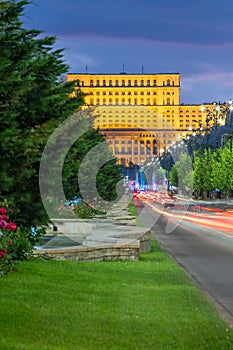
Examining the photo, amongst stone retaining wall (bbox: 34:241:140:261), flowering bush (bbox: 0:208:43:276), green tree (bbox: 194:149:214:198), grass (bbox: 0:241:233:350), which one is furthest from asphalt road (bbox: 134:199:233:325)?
green tree (bbox: 194:149:214:198)

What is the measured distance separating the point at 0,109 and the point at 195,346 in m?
6.45

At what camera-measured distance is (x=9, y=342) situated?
8.13m

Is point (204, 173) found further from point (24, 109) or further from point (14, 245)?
point (24, 109)

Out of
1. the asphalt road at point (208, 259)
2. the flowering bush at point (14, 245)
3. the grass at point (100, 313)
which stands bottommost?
the asphalt road at point (208, 259)

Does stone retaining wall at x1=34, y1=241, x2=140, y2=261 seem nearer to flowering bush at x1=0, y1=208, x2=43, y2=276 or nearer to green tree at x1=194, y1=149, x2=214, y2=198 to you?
flowering bush at x1=0, y1=208, x2=43, y2=276

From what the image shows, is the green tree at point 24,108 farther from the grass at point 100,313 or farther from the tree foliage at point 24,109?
the grass at point 100,313

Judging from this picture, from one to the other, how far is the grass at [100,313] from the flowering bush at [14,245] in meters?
0.33

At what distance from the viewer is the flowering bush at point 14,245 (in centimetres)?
1355

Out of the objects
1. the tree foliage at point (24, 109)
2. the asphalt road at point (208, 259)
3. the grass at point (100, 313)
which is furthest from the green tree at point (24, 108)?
the asphalt road at point (208, 259)

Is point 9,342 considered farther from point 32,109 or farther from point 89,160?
point 89,160

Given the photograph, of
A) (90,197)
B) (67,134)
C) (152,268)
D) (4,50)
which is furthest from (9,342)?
(90,197)

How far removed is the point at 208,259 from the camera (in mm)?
23469

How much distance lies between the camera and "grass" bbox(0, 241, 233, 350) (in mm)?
8781

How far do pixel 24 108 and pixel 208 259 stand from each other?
1195 centimetres
